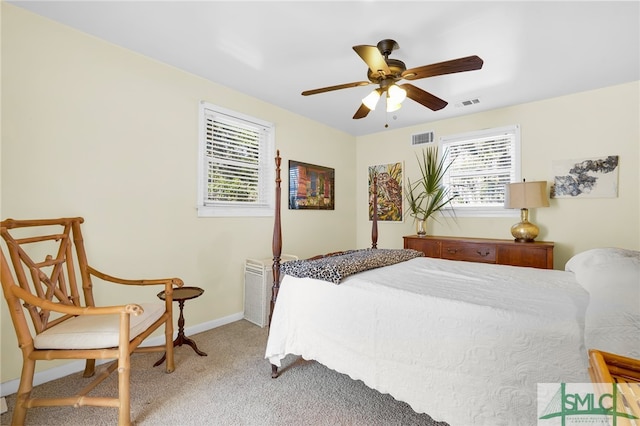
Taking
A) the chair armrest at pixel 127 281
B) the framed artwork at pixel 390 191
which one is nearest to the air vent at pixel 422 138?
the framed artwork at pixel 390 191

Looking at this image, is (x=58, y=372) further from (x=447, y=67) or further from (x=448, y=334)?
(x=447, y=67)

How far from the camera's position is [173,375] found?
2105mm

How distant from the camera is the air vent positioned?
4238 millimetres

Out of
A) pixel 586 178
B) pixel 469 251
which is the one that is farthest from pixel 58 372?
pixel 586 178

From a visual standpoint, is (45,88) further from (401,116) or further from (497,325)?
(401,116)

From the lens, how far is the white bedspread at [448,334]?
1.23 m

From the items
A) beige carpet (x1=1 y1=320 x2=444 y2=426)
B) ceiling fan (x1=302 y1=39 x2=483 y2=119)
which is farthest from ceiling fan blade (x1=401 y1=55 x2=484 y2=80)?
beige carpet (x1=1 y1=320 x2=444 y2=426)

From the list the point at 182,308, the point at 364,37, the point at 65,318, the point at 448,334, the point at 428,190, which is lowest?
the point at 182,308

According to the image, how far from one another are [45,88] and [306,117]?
273 centimetres

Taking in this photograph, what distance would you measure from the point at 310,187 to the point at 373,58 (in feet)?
7.98

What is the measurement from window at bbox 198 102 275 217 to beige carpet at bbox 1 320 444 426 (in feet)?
4.79

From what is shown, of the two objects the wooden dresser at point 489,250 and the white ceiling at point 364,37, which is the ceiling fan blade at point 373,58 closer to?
the white ceiling at point 364,37

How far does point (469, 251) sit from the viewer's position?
3.50 m

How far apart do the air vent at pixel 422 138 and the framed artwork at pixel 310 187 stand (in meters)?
1.30
